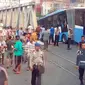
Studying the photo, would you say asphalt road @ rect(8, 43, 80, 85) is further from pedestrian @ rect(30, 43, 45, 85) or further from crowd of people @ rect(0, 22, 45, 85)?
pedestrian @ rect(30, 43, 45, 85)

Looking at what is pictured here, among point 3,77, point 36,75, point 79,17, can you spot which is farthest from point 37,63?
point 79,17

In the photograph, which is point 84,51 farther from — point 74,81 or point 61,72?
point 61,72

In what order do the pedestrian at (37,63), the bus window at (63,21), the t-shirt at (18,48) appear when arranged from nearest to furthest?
the pedestrian at (37,63), the t-shirt at (18,48), the bus window at (63,21)

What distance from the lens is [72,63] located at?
1964cm

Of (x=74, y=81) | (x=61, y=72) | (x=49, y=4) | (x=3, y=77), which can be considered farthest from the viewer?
(x=49, y=4)

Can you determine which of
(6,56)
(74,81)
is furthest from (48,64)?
(74,81)

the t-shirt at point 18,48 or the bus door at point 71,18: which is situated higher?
the bus door at point 71,18

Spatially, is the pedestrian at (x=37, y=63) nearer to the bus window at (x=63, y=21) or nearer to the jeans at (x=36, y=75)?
the jeans at (x=36, y=75)

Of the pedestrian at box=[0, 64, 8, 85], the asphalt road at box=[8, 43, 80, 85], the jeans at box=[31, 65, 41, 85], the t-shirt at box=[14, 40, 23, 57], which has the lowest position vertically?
the asphalt road at box=[8, 43, 80, 85]

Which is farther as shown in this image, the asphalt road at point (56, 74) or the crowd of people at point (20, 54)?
the asphalt road at point (56, 74)

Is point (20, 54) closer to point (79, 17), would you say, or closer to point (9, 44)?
point (9, 44)

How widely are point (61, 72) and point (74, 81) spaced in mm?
2242

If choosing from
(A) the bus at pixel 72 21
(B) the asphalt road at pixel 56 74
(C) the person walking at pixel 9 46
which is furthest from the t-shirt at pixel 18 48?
(A) the bus at pixel 72 21

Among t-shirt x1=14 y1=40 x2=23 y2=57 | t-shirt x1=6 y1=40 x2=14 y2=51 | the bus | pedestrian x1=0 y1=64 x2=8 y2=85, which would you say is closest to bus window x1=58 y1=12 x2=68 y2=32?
the bus
